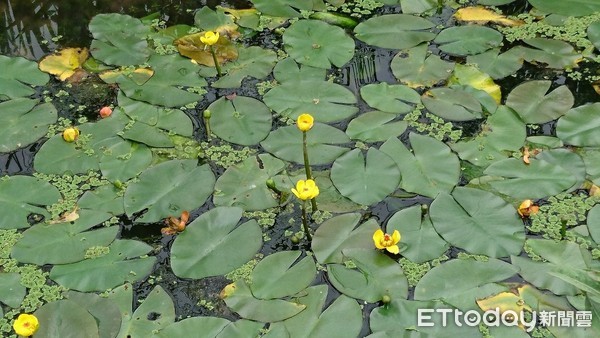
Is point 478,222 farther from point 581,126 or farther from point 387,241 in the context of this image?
point 581,126

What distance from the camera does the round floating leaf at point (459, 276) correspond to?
2268mm

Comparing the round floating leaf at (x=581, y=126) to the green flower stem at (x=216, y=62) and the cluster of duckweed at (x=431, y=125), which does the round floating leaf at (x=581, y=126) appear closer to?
the cluster of duckweed at (x=431, y=125)

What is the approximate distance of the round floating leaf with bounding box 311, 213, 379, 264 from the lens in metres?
2.41

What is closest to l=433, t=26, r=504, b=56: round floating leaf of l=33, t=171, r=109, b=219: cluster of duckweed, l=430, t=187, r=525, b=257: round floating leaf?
l=430, t=187, r=525, b=257: round floating leaf

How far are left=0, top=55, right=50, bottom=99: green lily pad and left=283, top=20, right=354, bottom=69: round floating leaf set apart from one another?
1.10 metres

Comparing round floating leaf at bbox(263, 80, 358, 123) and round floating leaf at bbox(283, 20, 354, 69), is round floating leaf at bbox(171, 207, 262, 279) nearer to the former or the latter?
round floating leaf at bbox(263, 80, 358, 123)

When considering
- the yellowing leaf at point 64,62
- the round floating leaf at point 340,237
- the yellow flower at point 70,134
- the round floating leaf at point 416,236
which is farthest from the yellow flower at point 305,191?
the yellowing leaf at point 64,62

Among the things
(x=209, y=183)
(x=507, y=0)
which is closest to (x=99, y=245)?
(x=209, y=183)

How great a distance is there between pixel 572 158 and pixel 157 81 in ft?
5.64

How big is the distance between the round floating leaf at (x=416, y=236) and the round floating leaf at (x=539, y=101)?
2.30 ft

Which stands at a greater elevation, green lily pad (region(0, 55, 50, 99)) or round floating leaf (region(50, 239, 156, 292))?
green lily pad (region(0, 55, 50, 99))

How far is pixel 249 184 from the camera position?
2.66 metres

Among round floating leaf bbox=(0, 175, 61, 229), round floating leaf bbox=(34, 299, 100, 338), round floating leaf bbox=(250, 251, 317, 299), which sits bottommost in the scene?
round floating leaf bbox=(250, 251, 317, 299)

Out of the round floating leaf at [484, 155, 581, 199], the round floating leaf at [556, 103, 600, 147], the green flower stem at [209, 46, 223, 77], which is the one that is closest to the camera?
the round floating leaf at [484, 155, 581, 199]
